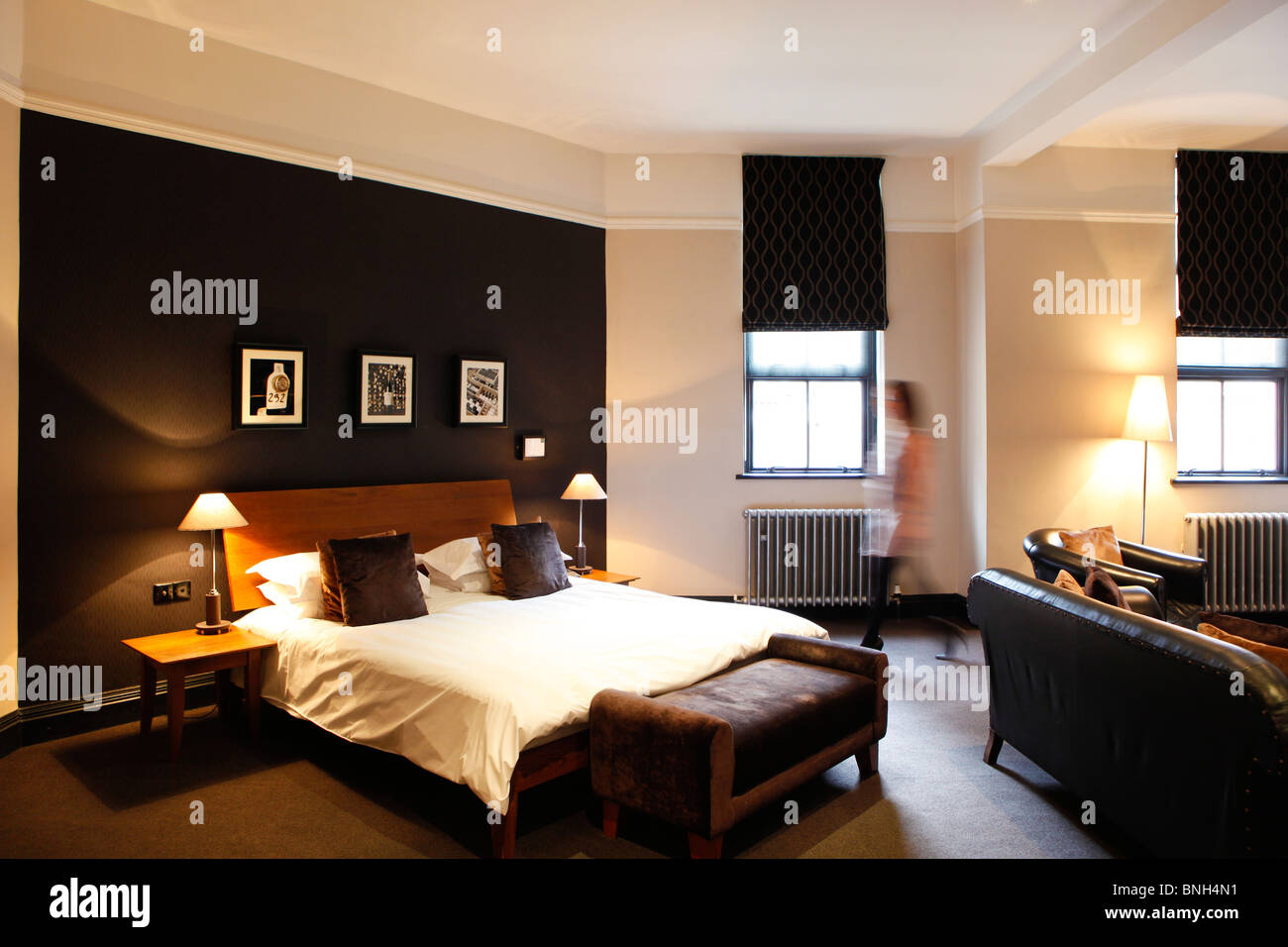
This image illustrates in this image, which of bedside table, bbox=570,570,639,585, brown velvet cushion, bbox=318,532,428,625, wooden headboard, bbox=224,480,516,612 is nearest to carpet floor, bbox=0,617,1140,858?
brown velvet cushion, bbox=318,532,428,625

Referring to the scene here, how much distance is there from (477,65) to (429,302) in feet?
4.68

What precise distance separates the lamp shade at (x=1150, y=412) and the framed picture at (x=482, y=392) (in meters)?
4.41

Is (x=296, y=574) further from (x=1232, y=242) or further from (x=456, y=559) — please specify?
(x=1232, y=242)

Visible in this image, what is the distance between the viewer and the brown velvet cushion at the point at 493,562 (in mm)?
4922

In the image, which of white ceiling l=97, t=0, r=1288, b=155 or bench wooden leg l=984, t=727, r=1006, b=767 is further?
white ceiling l=97, t=0, r=1288, b=155

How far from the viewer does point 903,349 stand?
6.61m

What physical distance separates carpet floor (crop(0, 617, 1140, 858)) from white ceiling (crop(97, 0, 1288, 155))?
11.7 feet

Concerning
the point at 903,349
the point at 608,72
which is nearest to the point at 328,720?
the point at 608,72

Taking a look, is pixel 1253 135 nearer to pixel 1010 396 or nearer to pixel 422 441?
pixel 1010 396

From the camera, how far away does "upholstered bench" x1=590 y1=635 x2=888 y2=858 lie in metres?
2.85

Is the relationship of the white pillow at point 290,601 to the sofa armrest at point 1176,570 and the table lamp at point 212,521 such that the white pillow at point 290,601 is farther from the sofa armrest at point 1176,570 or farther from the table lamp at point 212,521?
the sofa armrest at point 1176,570

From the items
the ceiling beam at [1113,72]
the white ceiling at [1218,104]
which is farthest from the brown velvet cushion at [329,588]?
the white ceiling at [1218,104]

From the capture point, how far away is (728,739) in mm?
2855

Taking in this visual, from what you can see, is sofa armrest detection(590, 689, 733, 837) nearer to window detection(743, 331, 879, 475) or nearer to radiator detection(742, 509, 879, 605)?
radiator detection(742, 509, 879, 605)
